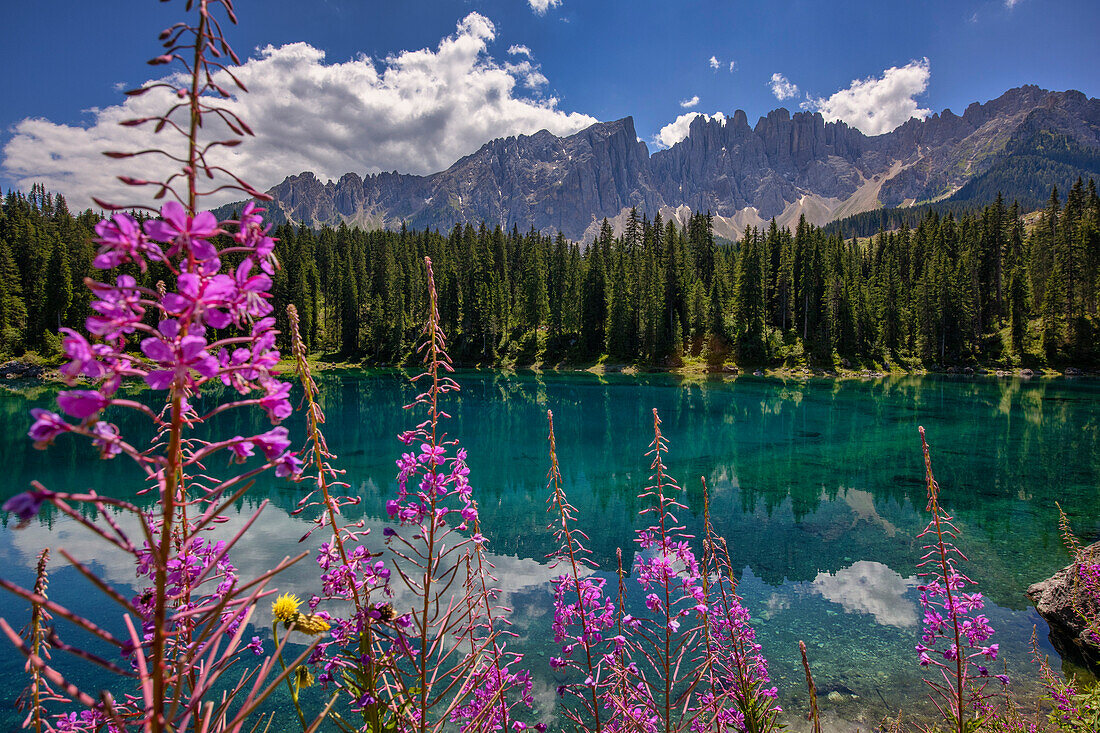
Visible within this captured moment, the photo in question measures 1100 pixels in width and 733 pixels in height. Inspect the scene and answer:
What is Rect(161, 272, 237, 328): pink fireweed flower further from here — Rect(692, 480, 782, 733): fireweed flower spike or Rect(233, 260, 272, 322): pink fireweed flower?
Rect(692, 480, 782, 733): fireweed flower spike

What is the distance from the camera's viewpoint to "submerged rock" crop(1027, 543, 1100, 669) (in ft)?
30.7

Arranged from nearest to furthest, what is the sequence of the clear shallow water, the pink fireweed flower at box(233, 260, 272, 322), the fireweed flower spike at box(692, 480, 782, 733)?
the pink fireweed flower at box(233, 260, 272, 322) → the fireweed flower spike at box(692, 480, 782, 733) → the clear shallow water

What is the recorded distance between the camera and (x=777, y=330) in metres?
73.4

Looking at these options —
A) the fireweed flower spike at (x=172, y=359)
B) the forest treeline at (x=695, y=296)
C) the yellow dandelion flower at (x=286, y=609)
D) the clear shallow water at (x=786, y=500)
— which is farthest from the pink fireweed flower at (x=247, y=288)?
the forest treeline at (x=695, y=296)

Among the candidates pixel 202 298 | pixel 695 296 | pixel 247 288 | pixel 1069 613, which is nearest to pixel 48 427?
pixel 202 298

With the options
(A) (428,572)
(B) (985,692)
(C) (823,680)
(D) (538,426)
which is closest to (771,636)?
(C) (823,680)

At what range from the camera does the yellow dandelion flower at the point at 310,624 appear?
9.37ft

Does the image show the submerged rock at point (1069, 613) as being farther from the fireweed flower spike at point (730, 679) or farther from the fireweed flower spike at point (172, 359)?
the fireweed flower spike at point (172, 359)

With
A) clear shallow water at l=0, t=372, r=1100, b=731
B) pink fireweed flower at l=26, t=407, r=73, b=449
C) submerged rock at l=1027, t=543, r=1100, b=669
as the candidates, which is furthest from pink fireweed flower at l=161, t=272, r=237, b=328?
submerged rock at l=1027, t=543, r=1100, b=669

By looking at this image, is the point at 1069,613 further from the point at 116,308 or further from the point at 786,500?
the point at 116,308

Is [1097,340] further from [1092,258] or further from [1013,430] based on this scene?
[1013,430]

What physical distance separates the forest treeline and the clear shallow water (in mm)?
28130

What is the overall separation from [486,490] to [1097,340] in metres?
77.3

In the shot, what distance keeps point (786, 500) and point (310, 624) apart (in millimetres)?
19796
